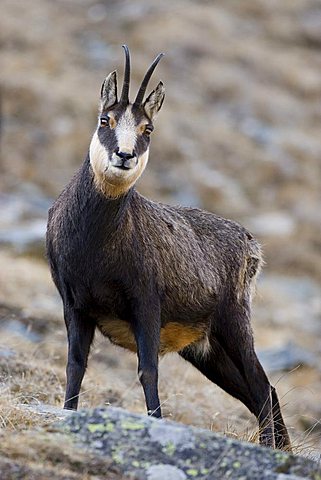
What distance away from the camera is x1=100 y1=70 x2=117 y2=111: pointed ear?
8102mm

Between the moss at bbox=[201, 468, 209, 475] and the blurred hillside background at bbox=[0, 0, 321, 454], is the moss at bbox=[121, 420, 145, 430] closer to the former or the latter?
the moss at bbox=[201, 468, 209, 475]

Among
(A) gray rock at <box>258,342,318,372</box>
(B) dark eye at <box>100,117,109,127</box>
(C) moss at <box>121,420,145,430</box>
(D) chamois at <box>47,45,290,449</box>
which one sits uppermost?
(B) dark eye at <box>100,117,109,127</box>

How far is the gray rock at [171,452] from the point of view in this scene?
5.21 m

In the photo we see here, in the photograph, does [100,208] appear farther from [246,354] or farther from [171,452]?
[171,452]

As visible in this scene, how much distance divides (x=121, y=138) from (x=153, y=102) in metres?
0.77

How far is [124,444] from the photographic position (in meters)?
5.39

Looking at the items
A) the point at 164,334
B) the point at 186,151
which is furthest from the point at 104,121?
the point at 186,151

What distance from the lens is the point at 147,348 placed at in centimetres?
771

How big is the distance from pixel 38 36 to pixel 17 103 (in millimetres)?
7440

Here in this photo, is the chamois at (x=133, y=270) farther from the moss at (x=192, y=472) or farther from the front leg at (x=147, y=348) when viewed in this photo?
the moss at (x=192, y=472)

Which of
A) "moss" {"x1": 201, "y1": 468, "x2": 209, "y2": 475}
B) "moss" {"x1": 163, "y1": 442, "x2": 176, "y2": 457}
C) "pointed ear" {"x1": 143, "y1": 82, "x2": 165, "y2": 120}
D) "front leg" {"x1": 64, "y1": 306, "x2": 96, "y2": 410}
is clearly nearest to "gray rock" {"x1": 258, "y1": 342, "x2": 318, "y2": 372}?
"front leg" {"x1": 64, "y1": 306, "x2": 96, "y2": 410}

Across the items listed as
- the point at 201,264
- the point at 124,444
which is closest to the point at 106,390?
the point at 201,264

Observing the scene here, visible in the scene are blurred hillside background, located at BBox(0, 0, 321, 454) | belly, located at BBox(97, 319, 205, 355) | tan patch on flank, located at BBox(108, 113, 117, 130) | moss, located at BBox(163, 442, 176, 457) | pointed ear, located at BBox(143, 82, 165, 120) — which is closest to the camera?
moss, located at BBox(163, 442, 176, 457)

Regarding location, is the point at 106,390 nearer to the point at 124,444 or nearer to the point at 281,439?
the point at 281,439
